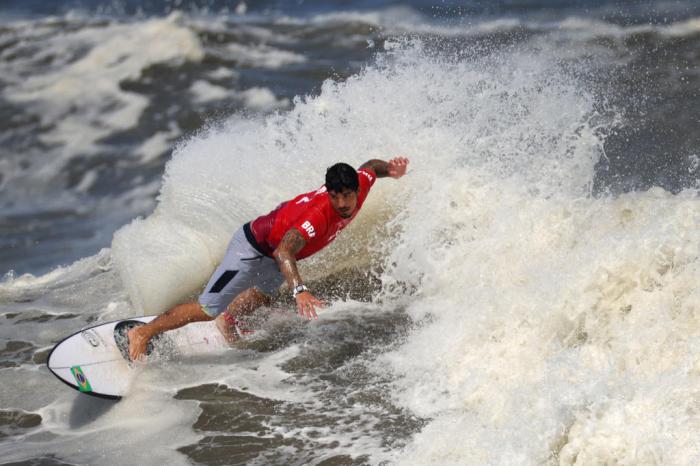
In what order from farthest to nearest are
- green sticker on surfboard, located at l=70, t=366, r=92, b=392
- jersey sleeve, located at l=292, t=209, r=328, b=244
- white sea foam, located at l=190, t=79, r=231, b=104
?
white sea foam, located at l=190, t=79, r=231, b=104
green sticker on surfboard, located at l=70, t=366, r=92, b=392
jersey sleeve, located at l=292, t=209, r=328, b=244

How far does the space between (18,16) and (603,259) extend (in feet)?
71.4

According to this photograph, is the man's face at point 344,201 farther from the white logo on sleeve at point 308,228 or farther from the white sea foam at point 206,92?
the white sea foam at point 206,92

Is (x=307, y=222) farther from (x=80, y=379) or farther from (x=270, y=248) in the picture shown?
(x=80, y=379)

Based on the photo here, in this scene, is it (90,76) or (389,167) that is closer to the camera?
(389,167)

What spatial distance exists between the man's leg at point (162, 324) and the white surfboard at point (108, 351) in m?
0.09

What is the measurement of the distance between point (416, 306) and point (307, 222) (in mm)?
1625

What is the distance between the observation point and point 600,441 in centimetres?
474

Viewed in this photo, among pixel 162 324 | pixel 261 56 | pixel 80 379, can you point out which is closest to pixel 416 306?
pixel 162 324

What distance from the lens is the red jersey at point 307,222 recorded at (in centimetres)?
655

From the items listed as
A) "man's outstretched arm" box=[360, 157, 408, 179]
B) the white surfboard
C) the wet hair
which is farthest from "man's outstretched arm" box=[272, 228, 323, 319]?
the white surfboard

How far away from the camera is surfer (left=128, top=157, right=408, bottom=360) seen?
6.39 meters

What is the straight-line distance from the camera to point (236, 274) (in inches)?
278

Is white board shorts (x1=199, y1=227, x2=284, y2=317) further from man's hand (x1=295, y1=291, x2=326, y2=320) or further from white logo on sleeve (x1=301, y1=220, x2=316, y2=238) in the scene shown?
man's hand (x1=295, y1=291, x2=326, y2=320)

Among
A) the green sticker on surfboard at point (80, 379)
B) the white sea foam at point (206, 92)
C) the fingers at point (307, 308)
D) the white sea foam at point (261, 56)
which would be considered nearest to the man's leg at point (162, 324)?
the green sticker on surfboard at point (80, 379)
